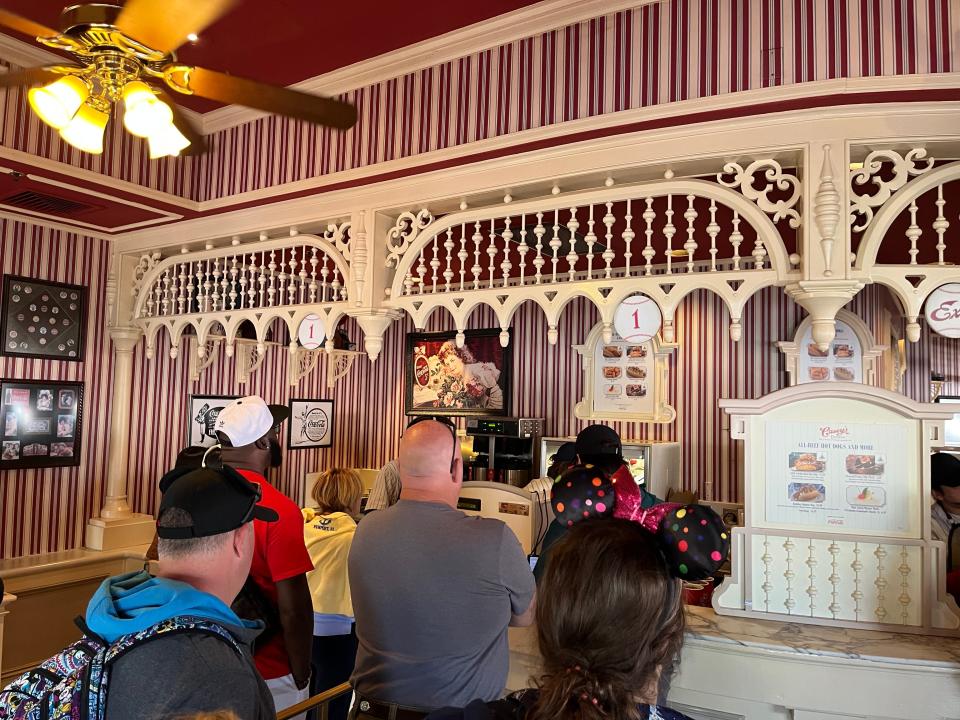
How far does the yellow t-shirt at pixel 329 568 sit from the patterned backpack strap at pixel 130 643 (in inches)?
80.9

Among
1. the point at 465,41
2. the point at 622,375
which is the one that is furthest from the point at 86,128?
the point at 622,375

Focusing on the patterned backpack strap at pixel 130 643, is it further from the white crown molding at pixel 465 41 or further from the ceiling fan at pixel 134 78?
the white crown molding at pixel 465 41

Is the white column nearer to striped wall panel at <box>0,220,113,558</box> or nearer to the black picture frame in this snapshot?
striped wall panel at <box>0,220,113,558</box>

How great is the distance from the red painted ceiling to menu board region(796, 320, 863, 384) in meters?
4.36

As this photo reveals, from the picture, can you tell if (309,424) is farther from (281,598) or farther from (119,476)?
(281,598)

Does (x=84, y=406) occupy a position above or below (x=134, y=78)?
below

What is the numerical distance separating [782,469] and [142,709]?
228 centimetres

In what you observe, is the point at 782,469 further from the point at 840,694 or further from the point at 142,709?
the point at 142,709

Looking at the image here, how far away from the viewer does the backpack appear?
1188 mm

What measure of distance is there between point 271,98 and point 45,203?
9.70 ft

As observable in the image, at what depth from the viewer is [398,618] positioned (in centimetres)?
204

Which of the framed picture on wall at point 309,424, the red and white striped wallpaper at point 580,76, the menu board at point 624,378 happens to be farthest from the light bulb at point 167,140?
the menu board at point 624,378

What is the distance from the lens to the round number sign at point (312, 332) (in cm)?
399

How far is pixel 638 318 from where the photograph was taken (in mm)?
3084
